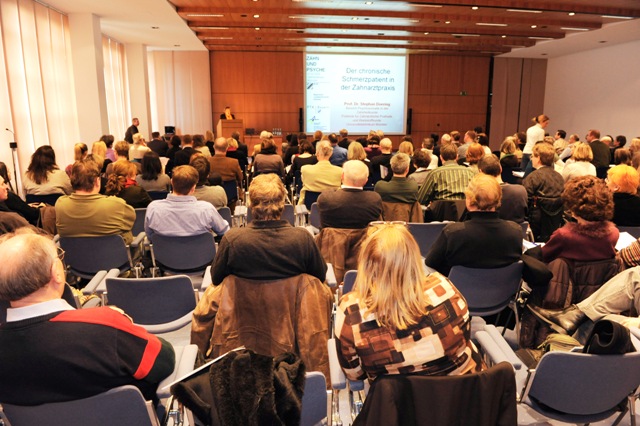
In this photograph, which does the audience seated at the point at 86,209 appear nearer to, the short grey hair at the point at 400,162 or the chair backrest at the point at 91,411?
the chair backrest at the point at 91,411

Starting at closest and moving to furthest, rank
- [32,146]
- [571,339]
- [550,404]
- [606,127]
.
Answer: [550,404], [571,339], [32,146], [606,127]

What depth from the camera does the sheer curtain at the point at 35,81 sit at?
24.1 feet

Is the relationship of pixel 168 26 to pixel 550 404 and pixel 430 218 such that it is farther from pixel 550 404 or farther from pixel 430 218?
pixel 550 404

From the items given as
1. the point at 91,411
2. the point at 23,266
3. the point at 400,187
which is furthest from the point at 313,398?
the point at 400,187

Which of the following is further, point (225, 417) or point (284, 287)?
point (284, 287)

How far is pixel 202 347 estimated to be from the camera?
9.23ft

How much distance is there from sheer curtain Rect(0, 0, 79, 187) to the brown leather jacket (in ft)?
20.8

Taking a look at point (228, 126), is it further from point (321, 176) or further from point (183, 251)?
point (183, 251)

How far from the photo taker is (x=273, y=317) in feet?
8.63

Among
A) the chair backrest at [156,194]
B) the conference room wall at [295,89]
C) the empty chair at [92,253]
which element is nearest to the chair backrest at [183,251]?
the empty chair at [92,253]

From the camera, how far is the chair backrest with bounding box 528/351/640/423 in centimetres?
192

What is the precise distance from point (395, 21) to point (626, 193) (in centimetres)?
745

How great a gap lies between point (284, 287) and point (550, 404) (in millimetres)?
1366

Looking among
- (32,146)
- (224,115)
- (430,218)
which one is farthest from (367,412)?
(224,115)
